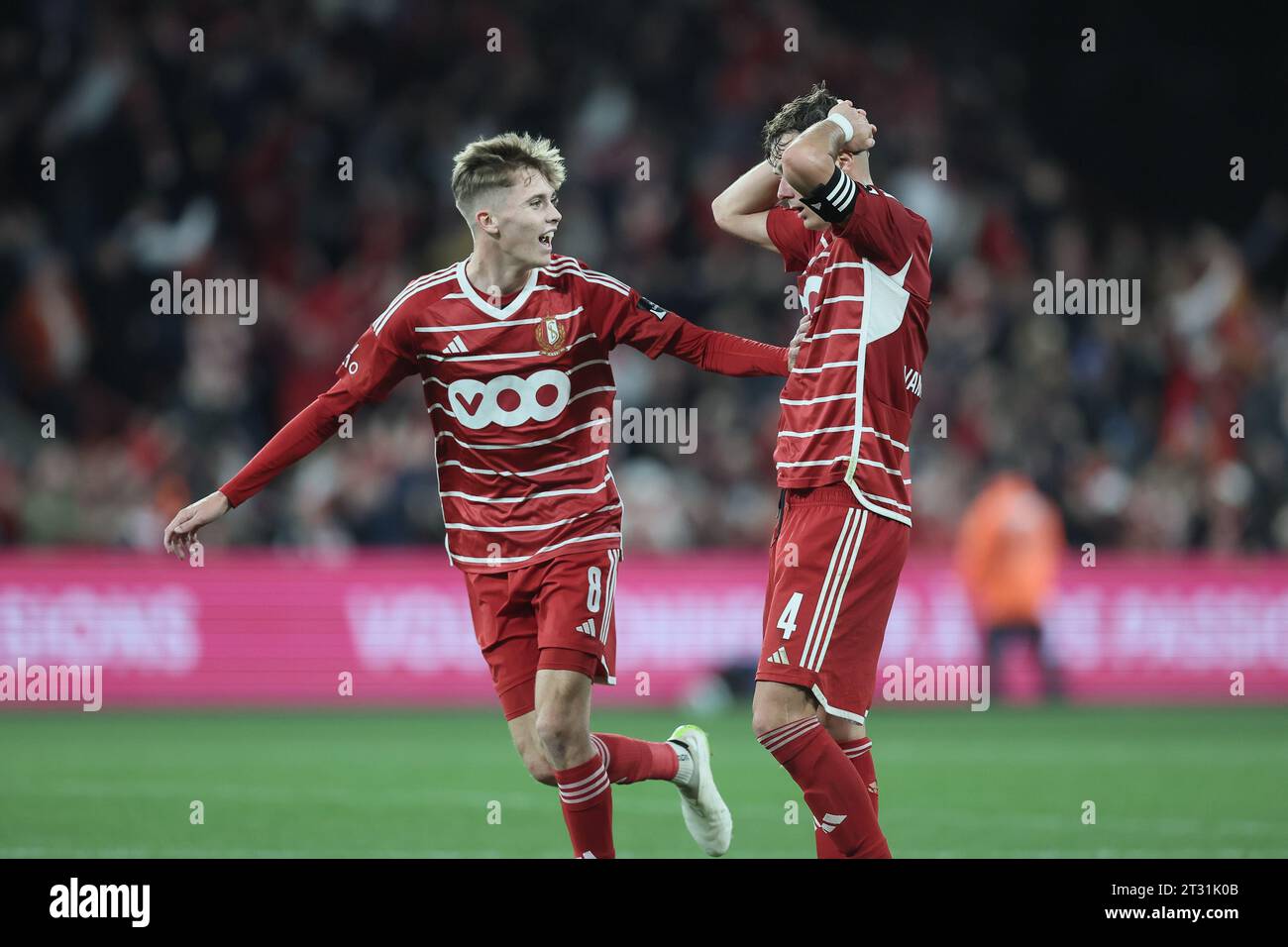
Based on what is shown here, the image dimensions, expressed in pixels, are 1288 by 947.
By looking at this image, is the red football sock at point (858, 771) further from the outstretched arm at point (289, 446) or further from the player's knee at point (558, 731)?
the outstretched arm at point (289, 446)

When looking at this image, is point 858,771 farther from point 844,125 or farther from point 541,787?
point 541,787

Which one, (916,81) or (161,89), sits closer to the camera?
(161,89)

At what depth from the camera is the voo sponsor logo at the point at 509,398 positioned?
6.51 metres

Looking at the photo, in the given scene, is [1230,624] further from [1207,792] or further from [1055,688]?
[1207,792]

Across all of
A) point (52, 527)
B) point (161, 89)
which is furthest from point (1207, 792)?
point (161, 89)

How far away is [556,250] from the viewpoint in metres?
17.3

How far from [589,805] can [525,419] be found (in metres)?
1.40

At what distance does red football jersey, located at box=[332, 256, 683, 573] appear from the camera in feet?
21.4

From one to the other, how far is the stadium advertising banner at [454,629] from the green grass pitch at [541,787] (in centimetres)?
42

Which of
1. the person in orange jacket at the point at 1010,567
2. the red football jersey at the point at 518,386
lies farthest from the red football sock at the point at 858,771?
the person in orange jacket at the point at 1010,567

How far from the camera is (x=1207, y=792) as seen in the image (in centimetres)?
950

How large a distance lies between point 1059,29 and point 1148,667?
9186 mm

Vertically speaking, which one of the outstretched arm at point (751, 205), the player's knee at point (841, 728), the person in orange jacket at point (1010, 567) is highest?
the outstretched arm at point (751, 205)

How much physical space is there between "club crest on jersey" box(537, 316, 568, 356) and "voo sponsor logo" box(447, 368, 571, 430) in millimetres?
75
